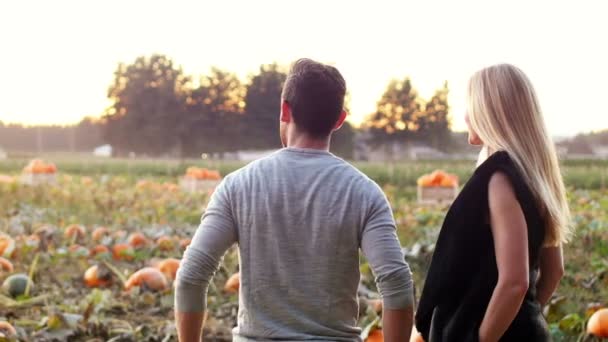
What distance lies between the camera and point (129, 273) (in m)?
5.27

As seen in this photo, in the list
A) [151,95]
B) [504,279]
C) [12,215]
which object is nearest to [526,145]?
[504,279]

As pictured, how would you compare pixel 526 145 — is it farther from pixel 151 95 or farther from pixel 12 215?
pixel 151 95

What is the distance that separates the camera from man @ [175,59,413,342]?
188cm

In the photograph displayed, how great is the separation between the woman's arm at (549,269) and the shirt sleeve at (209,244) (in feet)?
2.87

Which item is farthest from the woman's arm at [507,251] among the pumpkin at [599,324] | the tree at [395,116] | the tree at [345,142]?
the tree at [395,116]

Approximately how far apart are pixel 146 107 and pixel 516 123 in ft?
138

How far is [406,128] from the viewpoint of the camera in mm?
40219

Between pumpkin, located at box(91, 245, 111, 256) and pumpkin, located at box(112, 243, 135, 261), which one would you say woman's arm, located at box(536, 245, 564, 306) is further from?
pumpkin, located at box(91, 245, 111, 256)

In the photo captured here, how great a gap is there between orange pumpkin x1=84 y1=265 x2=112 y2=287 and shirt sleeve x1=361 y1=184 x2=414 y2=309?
328cm

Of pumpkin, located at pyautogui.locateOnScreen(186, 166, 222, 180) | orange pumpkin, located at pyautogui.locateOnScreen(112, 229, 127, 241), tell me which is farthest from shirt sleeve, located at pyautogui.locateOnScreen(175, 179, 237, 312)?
pumpkin, located at pyautogui.locateOnScreen(186, 166, 222, 180)

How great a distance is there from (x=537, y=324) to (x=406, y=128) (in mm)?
38261

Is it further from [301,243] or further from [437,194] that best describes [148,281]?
[437,194]

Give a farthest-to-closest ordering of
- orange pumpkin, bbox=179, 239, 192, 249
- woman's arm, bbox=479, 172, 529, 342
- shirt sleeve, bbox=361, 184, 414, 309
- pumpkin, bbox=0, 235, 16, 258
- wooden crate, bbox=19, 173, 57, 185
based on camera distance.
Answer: wooden crate, bbox=19, 173, 57, 185 → orange pumpkin, bbox=179, 239, 192, 249 → pumpkin, bbox=0, 235, 16, 258 → woman's arm, bbox=479, 172, 529, 342 → shirt sleeve, bbox=361, 184, 414, 309

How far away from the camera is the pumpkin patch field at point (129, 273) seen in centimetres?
380
